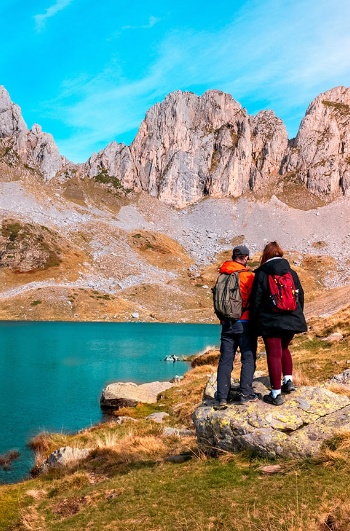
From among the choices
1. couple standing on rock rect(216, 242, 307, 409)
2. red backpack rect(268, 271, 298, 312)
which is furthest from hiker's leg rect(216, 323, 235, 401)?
red backpack rect(268, 271, 298, 312)

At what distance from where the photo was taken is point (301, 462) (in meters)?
8.95

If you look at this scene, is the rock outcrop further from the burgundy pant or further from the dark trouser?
the burgundy pant

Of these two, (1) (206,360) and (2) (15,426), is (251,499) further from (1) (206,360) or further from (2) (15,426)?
(1) (206,360)

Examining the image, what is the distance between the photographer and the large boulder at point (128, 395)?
3195cm

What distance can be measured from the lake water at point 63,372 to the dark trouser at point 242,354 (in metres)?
13.7

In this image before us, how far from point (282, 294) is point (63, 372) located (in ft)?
152

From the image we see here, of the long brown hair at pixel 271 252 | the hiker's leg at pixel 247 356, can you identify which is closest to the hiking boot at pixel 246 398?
the hiker's leg at pixel 247 356

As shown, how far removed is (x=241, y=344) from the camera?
10969mm

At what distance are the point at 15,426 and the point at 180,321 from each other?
399 ft

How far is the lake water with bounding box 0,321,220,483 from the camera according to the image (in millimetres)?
29283

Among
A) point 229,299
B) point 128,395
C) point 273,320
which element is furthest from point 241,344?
point 128,395

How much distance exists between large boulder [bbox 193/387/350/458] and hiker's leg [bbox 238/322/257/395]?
1.60 ft

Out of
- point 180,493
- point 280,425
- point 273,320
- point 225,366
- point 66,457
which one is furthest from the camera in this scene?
point 66,457

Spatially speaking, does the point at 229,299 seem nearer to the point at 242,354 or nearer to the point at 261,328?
the point at 261,328
